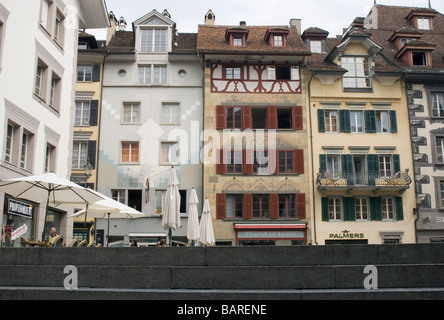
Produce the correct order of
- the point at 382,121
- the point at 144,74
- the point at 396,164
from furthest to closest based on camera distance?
1. the point at 144,74
2. the point at 382,121
3. the point at 396,164

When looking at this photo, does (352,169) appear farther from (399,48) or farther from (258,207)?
(399,48)

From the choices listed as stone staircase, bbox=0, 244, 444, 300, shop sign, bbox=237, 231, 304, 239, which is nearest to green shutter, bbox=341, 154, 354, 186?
shop sign, bbox=237, 231, 304, 239

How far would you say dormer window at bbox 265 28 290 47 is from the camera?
119 ft

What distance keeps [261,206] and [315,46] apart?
42.7 feet

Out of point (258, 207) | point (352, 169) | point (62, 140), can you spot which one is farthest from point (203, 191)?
point (62, 140)

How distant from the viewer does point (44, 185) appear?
15.2m

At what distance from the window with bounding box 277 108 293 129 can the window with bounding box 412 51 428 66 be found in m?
9.74

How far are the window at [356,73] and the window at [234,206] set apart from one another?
10.4 metres

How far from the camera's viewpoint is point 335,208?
3312 centimetres

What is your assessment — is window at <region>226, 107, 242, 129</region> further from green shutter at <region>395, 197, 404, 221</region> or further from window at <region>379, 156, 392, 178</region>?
green shutter at <region>395, 197, 404, 221</region>

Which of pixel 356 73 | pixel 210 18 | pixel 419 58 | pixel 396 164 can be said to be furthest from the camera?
pixel 210 18

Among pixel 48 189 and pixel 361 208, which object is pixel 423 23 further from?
pixel 48 189

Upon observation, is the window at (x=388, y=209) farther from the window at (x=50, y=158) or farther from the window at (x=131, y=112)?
the window at (x=50, y=158)

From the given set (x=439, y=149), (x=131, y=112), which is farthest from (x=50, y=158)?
(x=439, y=149)
